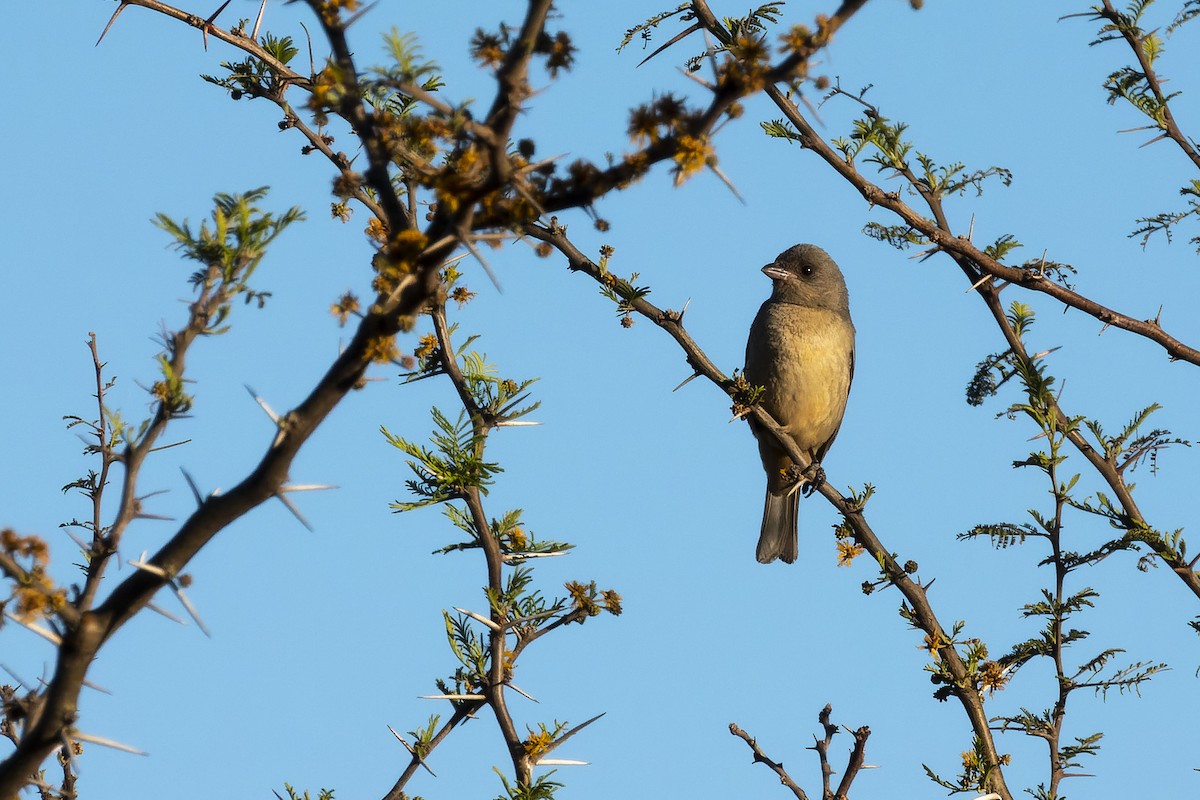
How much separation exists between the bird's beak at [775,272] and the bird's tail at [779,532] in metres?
1.51

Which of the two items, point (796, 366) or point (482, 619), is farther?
point (796, 366)

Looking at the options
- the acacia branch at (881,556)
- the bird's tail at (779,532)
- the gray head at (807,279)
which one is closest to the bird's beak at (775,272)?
the gray head at (807,279)

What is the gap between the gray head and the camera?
9.18 meters

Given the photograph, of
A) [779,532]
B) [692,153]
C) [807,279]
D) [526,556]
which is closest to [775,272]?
[807,279]

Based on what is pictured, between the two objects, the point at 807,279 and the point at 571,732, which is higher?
the point at 807,279

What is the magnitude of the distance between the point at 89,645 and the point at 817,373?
683cm

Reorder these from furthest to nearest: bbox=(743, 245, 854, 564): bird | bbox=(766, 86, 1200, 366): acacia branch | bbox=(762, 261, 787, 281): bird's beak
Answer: bbox=(762, 261, 787, 281): bird's beak
bbox=(743, 245, 854, 564): bird
bbox=(766, 86, 1200, 366): acacia branch

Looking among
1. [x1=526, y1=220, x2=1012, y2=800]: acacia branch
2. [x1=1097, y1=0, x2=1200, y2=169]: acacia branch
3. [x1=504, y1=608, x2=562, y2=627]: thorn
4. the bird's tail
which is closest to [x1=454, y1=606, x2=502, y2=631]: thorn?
[x1=504, y1=608, x2=562, y2=627]: thorn

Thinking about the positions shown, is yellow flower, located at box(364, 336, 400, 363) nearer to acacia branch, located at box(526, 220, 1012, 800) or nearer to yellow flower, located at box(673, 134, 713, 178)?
yellow flower, located at box(673, 134, 713, 178)

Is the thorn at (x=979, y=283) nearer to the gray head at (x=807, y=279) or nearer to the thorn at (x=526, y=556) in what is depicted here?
the thorn at (x=526, y=556)

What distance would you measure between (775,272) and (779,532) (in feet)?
5.94

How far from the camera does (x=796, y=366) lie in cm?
862

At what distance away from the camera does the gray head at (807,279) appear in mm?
9180

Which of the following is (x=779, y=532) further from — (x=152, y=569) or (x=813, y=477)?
(x=152, y=569)
